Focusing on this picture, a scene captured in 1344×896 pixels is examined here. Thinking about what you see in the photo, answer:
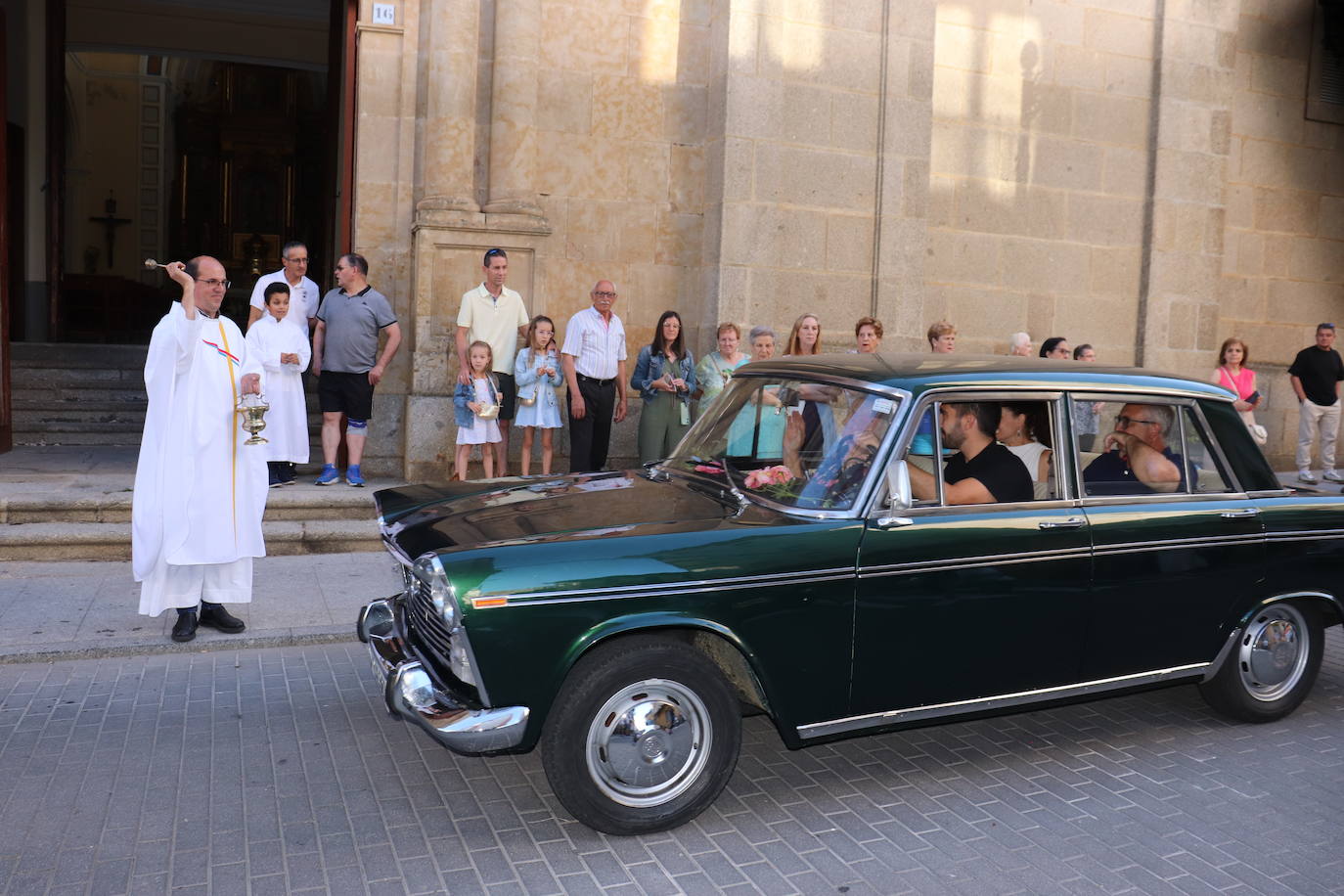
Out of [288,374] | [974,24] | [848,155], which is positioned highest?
[974,24]

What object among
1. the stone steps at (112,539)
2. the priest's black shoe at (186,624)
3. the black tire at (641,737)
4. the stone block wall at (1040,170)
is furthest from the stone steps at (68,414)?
the black tire at (641,737)

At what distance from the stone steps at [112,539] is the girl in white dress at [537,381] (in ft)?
4.93

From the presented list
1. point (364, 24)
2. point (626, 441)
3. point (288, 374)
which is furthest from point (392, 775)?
point (364, 24)

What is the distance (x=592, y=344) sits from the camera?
30.0 feet

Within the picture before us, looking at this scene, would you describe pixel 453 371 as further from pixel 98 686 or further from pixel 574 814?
pixel 574 814

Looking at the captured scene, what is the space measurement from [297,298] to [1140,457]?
6701 mm

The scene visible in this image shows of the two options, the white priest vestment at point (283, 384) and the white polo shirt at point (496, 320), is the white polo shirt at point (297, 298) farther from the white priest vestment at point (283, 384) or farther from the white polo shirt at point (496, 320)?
the white polo shirt at point (496, 320)

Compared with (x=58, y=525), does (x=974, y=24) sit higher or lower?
higher

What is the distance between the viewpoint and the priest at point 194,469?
5637 millimetres

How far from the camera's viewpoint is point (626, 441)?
34.2 feet

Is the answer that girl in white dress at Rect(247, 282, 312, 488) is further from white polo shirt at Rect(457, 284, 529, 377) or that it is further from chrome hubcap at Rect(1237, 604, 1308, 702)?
chrome hubcap at Rect(1237, 604, 1308, 702)

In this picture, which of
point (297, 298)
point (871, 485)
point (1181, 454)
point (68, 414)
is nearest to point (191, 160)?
point (68, 414)

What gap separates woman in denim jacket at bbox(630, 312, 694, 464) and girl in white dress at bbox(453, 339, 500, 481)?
114 centimetres

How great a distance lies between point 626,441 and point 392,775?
248 inches
